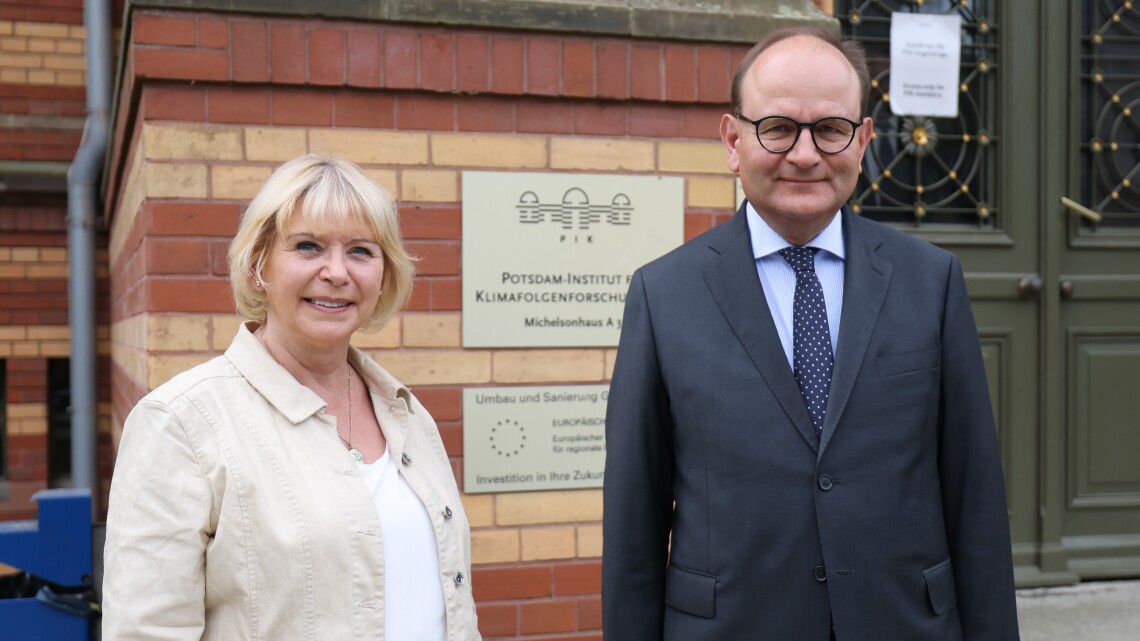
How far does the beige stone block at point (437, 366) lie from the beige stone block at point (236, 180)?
0.56 m

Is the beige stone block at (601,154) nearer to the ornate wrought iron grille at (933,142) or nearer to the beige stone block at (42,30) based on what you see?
the ornate wrought iron grille at (933,142)

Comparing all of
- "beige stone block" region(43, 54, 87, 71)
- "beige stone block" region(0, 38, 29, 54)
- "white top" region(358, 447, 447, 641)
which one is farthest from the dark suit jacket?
"beige stone block" region(0, 38, 29, 54)

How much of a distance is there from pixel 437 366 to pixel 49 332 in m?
4.78

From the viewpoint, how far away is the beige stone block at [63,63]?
6.49 m

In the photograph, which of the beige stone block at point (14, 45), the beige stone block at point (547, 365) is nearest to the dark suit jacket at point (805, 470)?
the beige stone block at point (547, 365)

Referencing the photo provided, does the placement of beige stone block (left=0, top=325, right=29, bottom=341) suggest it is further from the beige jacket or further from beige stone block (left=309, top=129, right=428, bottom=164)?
the beige jacket

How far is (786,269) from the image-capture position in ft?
6.25

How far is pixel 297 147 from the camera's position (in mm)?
2797

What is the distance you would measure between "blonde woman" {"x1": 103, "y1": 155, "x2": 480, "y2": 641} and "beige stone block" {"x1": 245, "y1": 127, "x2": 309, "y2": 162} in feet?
3.21

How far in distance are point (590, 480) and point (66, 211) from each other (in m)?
4.99

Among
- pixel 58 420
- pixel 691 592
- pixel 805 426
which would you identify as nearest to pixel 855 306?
pixel 805 426

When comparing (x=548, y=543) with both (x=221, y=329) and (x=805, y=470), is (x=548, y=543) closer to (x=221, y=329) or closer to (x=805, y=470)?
(x=221, y=329)

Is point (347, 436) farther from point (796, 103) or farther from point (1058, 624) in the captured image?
point (1058, 624)

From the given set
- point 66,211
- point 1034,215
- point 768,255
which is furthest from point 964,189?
point 66,211
